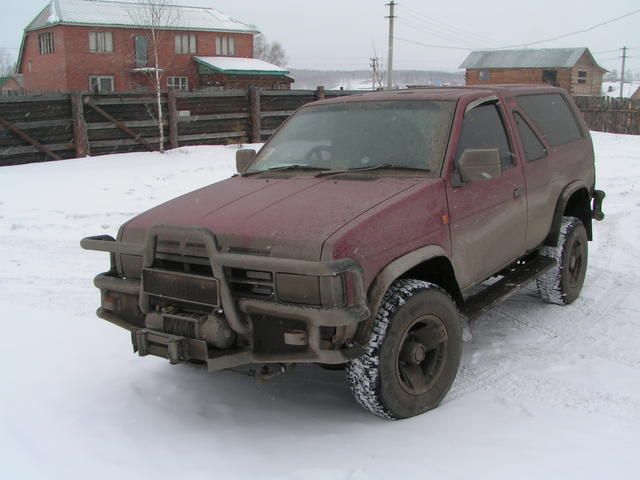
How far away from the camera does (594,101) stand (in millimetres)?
29500

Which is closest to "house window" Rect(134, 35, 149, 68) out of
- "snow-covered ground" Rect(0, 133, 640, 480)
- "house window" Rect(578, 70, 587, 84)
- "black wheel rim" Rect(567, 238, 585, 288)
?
"snow-covered ground" Rect(0, 133, 640, 480)

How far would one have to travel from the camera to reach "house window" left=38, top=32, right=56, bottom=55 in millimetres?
39406

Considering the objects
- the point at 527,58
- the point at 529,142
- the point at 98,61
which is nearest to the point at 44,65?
the point at 98,61

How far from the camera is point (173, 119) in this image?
17500 mm

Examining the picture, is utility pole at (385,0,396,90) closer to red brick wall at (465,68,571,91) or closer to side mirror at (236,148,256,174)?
red brick wall at (465,68,571,91)

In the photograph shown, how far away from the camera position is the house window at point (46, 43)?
39.4 m

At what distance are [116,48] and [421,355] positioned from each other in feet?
130

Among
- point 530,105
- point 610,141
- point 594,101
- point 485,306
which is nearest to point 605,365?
point 485,306

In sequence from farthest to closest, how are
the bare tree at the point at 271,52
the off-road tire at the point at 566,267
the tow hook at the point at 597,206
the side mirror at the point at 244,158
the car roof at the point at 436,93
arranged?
the bare tree at the point at 271,52 → the tow hook at the point at 597,206 → the off-road tire at the point at 566,267 → the side mirror at the point at 244,158 → the car roof at the point at 436,93

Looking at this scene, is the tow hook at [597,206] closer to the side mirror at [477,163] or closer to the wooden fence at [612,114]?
the side mirror at [477,163]

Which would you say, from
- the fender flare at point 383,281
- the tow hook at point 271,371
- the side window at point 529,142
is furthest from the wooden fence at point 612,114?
the tow hook at point 271,371

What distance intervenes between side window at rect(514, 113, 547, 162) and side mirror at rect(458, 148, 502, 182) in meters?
1.18

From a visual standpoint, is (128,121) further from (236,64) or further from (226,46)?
(226,46)

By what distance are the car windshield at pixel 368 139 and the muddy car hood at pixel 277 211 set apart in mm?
259
